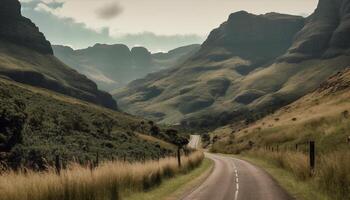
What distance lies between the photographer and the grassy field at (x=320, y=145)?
19484mm

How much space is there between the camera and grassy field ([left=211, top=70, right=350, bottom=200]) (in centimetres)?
1948

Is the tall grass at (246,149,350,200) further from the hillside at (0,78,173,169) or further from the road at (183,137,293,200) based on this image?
the hillside at (0,78,173,169)

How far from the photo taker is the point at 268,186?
25703 mm

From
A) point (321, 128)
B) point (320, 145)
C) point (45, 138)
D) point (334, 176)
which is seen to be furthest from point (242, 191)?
point (321, 128)

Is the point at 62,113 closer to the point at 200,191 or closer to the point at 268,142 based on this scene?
the point at 268,142

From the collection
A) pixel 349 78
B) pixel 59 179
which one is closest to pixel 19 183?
pixel 59 179

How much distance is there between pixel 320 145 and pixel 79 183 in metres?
34.4

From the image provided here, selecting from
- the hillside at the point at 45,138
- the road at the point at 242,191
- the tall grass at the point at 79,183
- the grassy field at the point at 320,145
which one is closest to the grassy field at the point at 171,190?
the tall grass at the point at 79,183

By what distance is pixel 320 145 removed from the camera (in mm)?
46875

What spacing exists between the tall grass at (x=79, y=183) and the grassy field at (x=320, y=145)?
27.7ft

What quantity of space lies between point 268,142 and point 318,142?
22671mm

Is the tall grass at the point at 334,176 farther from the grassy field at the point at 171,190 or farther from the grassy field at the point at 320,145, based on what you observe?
the grassy field at the point at 171,190

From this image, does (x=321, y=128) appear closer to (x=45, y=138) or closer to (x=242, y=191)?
(x=45, y=138)

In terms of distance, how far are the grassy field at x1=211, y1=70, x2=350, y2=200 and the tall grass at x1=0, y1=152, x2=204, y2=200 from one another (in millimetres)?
8443
